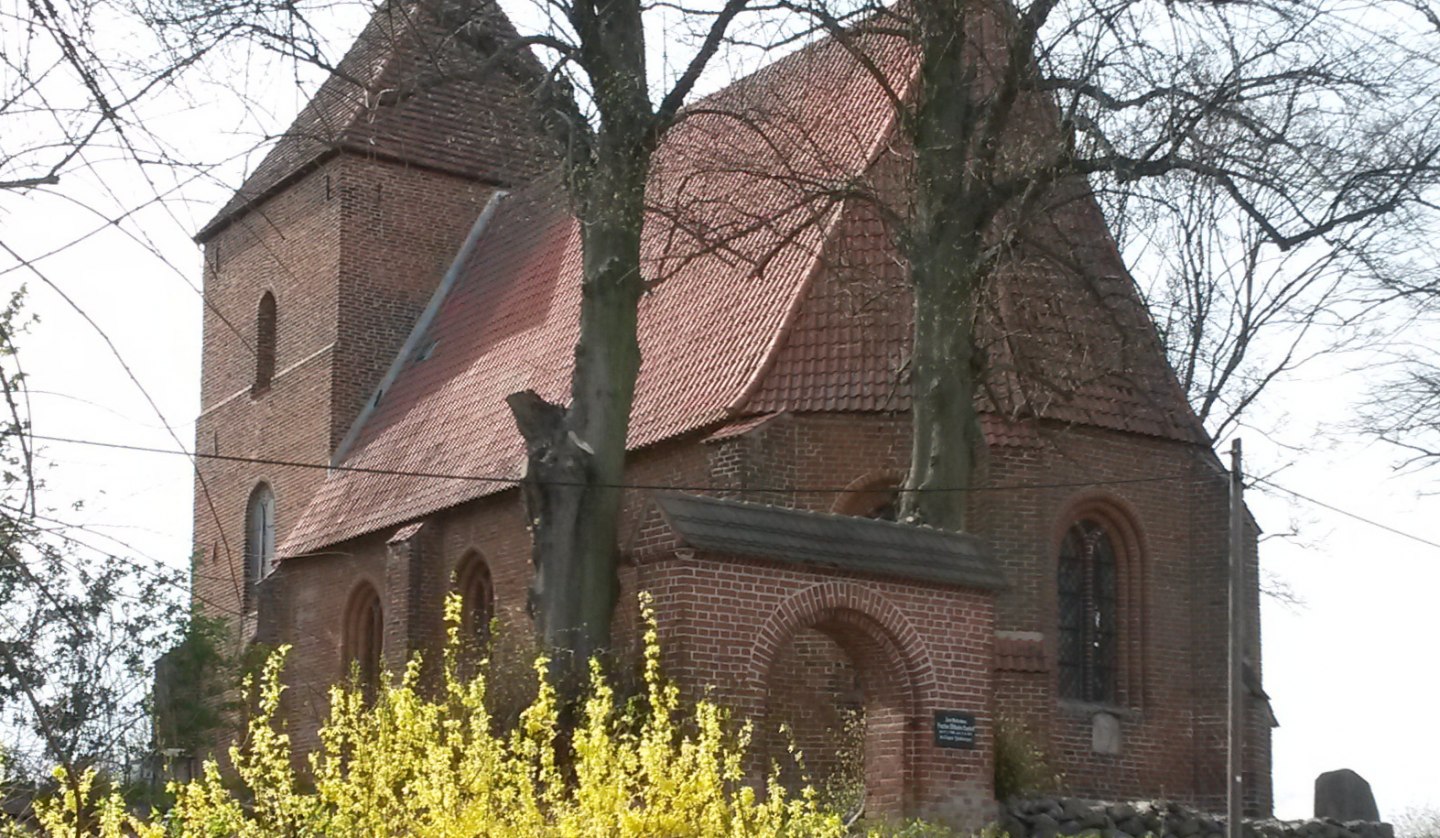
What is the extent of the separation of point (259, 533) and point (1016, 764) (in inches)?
665

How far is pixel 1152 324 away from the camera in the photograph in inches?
791

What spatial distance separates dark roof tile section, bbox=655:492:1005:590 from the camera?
15.0 metres

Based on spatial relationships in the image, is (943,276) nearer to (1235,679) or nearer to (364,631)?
(1235,679)

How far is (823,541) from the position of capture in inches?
607

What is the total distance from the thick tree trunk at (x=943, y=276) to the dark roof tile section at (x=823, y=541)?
3.96ft

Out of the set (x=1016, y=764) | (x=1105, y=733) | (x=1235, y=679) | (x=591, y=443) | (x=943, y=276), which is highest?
(x=943, y=276)

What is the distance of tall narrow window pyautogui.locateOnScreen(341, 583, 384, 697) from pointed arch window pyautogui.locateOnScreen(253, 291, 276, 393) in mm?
5385

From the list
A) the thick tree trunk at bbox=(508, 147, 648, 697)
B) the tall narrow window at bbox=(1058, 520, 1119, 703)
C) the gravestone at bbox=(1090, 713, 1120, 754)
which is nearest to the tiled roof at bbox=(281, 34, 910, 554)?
the thick tree trunk at bbox=(508, 147, 648, 697)

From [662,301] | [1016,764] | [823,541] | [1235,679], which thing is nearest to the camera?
[823,541]

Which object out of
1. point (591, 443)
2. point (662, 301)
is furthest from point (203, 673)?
point (591, 443)

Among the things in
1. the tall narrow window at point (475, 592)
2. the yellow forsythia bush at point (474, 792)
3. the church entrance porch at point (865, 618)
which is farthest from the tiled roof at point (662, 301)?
the yellow forsythia bush at point (474, 792)

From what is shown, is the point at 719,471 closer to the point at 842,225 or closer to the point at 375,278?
the point at 842,225

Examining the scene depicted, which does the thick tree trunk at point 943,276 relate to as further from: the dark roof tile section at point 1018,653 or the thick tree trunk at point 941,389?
the dark roof tile section at point 1018,653

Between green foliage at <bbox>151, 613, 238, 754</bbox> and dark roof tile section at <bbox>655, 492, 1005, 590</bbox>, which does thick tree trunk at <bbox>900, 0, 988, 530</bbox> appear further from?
green foliage at <bbox>151, 613, 238, 754</bbox>
